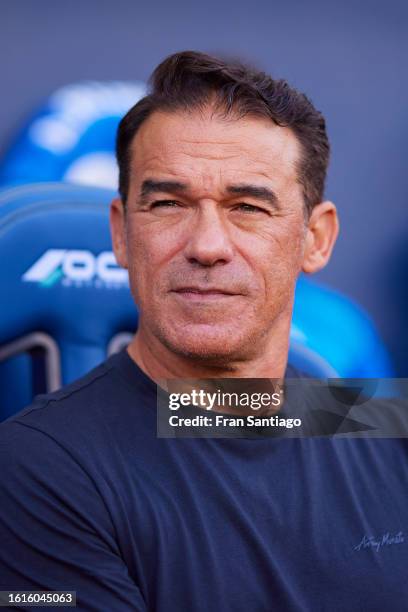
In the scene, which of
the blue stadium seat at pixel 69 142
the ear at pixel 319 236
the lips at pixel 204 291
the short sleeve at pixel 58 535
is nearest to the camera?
the short sleeve at pixel 58 535

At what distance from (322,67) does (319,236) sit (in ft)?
3.99

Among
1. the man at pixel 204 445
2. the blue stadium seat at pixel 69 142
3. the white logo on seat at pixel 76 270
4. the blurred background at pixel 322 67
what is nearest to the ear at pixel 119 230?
the man at pixel 204 445

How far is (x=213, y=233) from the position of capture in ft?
2.87

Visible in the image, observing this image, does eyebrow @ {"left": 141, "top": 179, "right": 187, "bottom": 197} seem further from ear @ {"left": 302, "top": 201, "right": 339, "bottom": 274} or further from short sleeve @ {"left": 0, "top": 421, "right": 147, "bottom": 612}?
short sleeve @ {"left": 0, "top": 421, "right": 147, "bottom": 612}

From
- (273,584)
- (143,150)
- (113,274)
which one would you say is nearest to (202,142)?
(143,150)

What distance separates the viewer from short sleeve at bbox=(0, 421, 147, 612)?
2.51ft

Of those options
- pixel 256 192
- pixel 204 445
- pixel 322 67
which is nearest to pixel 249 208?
pixel 256 192

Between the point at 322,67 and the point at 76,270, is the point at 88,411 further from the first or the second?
the point at 322,67

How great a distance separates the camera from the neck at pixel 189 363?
36.1 inches

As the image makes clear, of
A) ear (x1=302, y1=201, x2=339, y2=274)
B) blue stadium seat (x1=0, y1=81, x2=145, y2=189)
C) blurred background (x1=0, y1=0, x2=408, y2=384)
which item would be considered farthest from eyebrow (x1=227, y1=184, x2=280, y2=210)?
blurred background (x1=0, y1=0, x2=408, y2=384)

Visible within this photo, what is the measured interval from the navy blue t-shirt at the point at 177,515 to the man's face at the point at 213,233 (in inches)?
3.6

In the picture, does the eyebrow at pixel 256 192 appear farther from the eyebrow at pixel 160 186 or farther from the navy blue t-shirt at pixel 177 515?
the navy blue t-shirt at pixel 177 515

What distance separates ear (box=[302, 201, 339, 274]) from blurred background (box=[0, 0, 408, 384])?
965mm

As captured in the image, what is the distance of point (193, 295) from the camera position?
34.5 inches
